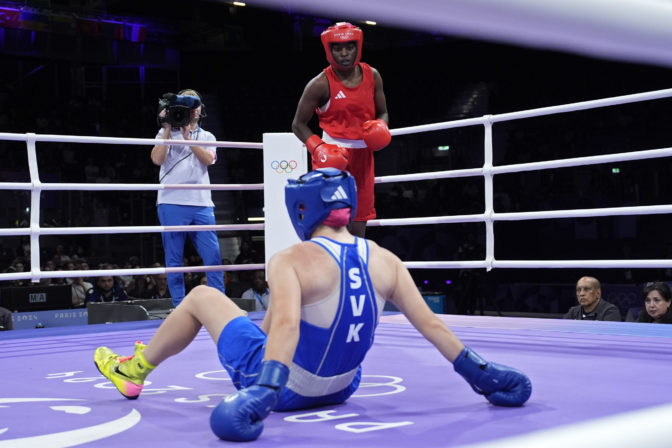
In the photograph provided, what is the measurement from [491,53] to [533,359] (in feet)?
31.1

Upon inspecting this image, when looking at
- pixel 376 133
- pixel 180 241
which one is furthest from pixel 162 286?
pixel 376 133

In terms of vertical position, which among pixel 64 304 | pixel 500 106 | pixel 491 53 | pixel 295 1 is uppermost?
pixel 491 53

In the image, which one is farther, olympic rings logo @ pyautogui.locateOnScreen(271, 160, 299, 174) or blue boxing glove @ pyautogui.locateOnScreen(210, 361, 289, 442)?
Result: olympic rings logo @ pyautogui.locateOnScreen(271, 160, 299, 174)

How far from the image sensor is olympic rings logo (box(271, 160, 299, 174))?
13.2 feet

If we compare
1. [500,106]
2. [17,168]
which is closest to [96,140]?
[17,168]

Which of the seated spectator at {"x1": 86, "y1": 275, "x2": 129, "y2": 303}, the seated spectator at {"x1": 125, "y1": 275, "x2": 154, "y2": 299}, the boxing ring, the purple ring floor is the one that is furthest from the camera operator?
the seated spectator at {"x1": 125, "y1": 275, "x2": 154, "y2": 299}

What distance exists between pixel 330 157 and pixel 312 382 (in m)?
1.36

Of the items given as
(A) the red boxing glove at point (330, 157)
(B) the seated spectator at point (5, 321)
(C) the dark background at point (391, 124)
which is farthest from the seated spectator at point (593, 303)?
(C) the dark background at point (391, 124)

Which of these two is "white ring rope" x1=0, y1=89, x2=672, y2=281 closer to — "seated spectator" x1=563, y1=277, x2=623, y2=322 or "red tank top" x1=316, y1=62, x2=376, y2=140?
"red tank top" x1=316, y1=62, x2=376, y2=140

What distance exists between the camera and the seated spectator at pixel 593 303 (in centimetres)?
422

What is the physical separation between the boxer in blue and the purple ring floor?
0.22 ft

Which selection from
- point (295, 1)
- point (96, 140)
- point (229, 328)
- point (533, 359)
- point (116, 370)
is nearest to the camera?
point (295, 1)

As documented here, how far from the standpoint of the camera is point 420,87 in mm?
12078

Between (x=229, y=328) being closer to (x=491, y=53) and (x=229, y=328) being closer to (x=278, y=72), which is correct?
(x=491, y=53)
